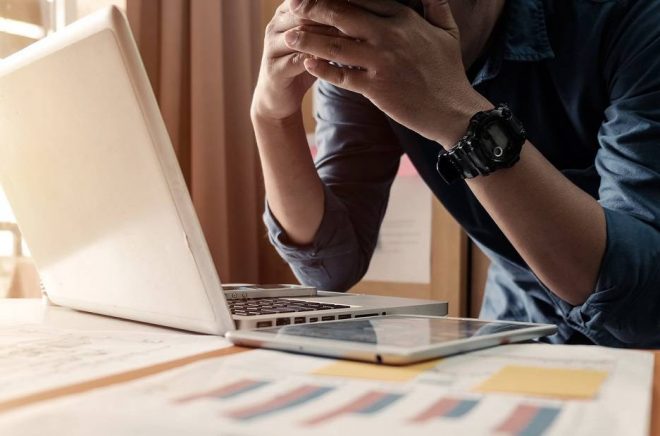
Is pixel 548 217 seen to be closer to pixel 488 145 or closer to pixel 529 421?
pixel 488 145

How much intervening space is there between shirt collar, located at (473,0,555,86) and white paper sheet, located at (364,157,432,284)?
74 centimetres

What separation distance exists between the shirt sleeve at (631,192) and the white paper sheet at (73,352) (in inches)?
15.6

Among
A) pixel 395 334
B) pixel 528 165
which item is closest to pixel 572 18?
pixel 528 165

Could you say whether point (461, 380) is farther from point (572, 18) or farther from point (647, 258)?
point (572, 18)

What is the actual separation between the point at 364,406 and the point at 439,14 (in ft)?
1.58

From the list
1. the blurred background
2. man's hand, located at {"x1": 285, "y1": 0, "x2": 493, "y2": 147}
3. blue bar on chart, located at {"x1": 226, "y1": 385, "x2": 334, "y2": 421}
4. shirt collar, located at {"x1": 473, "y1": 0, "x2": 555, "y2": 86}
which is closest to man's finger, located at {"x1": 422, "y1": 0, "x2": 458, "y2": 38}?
man's hand, located at {"x1": 285, "y1": 0, "x2": 493, "y2": 147}

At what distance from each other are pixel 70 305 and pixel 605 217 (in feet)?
1.93

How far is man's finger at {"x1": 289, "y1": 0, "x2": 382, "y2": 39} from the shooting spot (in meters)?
0.63

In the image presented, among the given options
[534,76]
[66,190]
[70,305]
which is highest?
[534,76]

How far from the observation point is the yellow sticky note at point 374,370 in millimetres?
361

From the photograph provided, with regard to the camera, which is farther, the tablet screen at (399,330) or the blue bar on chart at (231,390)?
the tablet screen at (399,330)

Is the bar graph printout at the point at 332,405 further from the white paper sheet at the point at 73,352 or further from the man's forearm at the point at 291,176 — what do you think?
the man's forearm at the point at 291,176

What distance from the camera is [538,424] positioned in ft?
0.89

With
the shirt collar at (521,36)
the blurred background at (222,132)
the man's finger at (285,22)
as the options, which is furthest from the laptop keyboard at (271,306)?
the blurred background at (222,132)
